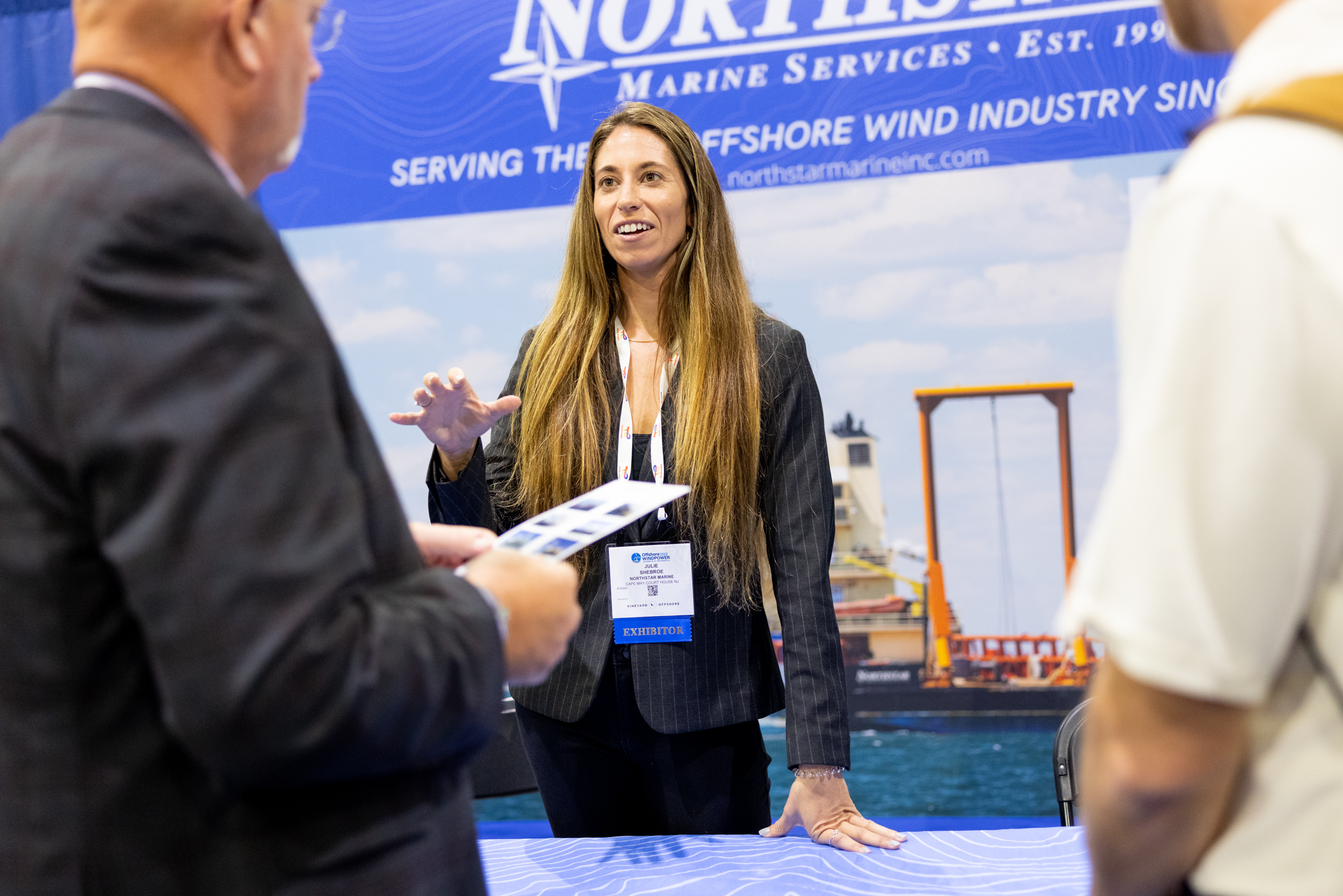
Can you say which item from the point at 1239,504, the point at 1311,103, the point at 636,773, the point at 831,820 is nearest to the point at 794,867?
the point at 831,820

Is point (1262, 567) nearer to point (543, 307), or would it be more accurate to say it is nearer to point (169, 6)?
point (169, 6)

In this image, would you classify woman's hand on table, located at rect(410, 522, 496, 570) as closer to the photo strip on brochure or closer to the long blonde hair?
the photo strip on brochure

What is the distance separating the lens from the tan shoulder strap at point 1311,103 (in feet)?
1.87

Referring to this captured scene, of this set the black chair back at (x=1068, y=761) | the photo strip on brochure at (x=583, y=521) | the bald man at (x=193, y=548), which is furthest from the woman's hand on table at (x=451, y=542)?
the black chair back at (x=1068, y=761)

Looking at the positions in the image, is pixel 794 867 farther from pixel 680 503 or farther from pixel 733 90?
pixel 733 90

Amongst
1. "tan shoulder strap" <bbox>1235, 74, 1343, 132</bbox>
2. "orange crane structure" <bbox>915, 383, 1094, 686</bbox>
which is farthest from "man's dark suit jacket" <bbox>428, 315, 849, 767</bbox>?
"orange crane structure" <bbox>915, 383, 1094, 686</bbox>

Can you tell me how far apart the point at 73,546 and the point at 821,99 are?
3.21 meters

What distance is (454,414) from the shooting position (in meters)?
1.78

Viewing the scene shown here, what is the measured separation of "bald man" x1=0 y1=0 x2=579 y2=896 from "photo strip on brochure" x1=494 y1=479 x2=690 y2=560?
188mm

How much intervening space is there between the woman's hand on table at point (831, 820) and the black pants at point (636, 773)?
6.1 inches

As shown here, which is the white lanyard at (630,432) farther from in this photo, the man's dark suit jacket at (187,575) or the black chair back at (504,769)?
the man's dark suit jacket at (187,575)

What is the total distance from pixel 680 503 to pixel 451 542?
3.24 feet

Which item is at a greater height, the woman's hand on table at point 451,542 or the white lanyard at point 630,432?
the white lanyard at point 630,432

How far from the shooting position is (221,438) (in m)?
A: 0.63
